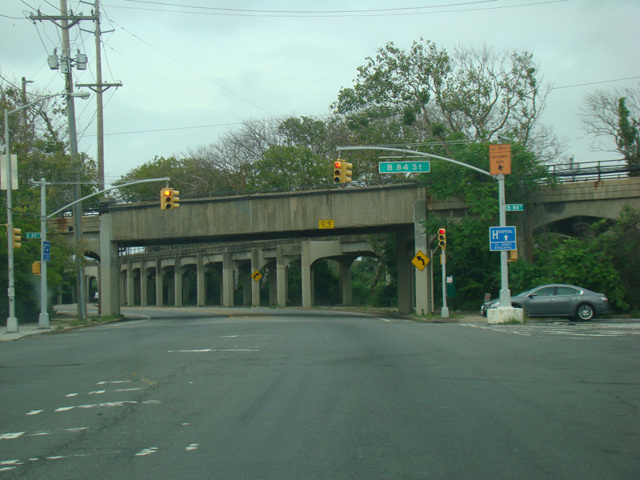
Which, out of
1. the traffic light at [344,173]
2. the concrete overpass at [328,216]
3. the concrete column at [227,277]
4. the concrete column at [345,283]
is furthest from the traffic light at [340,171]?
the concrete column at [227,277]

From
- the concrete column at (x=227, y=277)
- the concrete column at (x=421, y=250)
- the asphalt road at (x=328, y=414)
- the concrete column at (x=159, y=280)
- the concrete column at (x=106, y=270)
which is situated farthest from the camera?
the concrete column at (x=159, y=280)

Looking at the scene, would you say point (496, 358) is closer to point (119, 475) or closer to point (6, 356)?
point (119, 475)

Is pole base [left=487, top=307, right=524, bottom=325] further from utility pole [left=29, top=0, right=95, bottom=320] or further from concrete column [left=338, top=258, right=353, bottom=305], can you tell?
concrete column [left=338, top=258, right=353, bottom=305]

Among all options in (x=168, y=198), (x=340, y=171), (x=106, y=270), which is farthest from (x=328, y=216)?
(x=106, y=270)

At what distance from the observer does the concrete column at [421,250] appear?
3878 cm

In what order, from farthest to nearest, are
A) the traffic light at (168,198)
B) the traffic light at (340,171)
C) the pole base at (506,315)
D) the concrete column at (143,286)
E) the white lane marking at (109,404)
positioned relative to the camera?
the concrete column at (143,286) < the traffic light at (168,198) < the traffic light at (340,171) < the pole base at (506,315) < the white lane marking at (109,404)

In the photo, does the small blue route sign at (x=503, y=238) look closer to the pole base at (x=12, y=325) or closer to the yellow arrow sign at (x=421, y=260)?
the yellow arrow sign at (x=421, y=260)

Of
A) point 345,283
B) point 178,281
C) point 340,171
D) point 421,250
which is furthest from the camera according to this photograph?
point 178,281

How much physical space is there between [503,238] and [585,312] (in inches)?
183

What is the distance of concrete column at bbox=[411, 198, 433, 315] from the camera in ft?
127

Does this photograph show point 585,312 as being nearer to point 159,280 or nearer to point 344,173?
point 344,173

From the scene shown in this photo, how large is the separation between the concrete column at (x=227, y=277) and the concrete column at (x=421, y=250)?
38428 mm

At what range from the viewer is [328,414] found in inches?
340

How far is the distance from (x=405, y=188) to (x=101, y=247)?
20.3 meters
